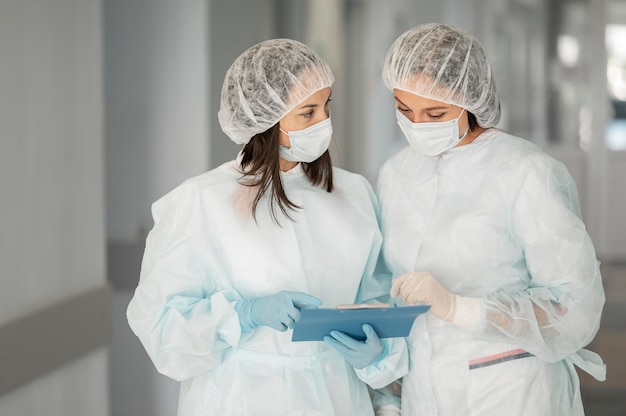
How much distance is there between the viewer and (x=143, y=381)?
3.31m

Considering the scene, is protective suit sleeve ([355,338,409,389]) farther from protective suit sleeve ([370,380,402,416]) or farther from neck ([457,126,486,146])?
neck ([457,126,486,146])

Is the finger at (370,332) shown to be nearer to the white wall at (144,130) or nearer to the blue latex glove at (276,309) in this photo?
the blue latex glove at (276,309)

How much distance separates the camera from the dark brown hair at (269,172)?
1514mm

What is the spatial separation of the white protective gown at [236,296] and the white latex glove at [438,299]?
0.15 metres

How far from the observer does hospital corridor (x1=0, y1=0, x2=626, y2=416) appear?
210 centimetres

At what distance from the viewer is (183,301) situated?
4.81 ft

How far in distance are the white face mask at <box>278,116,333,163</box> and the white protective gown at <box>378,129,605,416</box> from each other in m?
0.21

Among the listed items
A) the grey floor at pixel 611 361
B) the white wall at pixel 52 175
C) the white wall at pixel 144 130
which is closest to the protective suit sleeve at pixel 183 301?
the white wall at pixel 52 175

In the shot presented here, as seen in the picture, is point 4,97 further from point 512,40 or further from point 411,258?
point 512,40

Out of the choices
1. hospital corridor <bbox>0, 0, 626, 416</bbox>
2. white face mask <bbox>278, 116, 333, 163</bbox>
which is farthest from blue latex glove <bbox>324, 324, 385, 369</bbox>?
white face mask <bbox>278, 116, 333, 163</bbox>

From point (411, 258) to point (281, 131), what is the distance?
0.35 m

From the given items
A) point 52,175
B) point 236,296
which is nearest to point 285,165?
point 236,296

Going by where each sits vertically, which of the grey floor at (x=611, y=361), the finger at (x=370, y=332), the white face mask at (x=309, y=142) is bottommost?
the grey floor at (x=611, y=361)

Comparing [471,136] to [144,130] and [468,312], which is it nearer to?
[468,312]
